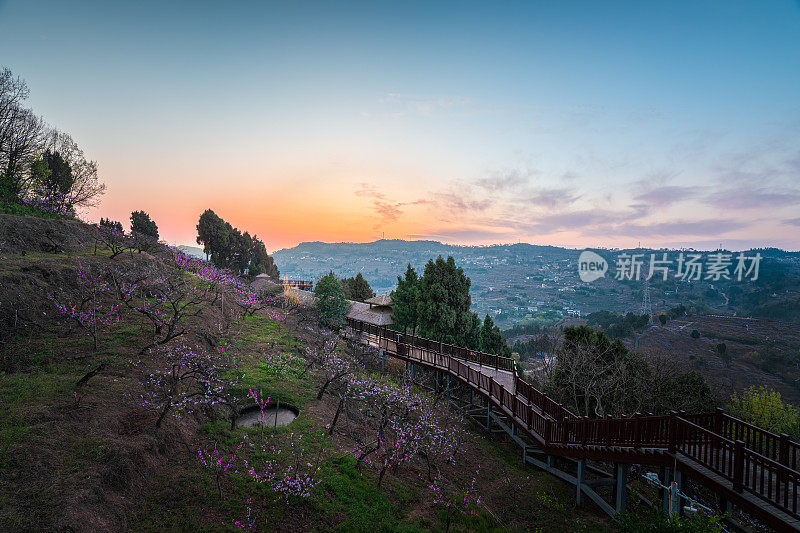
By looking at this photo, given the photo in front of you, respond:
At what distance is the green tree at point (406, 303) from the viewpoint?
27.2m

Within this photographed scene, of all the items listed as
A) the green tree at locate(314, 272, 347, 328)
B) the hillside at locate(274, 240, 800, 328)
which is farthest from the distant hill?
the hillside at locate(274, 240, 800, 328)

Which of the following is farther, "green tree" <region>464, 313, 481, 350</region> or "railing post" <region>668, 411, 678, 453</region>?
"green tree" <region>464, 313, 481, 350</region>

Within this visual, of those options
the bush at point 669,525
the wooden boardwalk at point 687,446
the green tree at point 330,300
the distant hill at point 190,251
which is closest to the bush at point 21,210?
the distant hill at point 190,251

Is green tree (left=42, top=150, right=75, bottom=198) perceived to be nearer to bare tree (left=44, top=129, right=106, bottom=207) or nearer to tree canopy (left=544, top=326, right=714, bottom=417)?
bare tree (left=44, top=129, right=106, bottom=207)

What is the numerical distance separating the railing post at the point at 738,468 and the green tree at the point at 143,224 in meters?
49.4

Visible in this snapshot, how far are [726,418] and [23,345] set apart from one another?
18150 mm

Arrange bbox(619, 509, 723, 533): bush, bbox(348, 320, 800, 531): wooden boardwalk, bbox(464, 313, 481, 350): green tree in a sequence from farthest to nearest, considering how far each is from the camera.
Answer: bbox(464, 313, 481, 350): green tree, bbox(348, 320, 800, 531): wooden boardwalk, bbox(619, 509, 723, 533): bush

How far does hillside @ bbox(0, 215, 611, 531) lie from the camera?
5.88 metres

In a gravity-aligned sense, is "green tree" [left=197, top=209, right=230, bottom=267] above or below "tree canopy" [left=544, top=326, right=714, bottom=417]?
above

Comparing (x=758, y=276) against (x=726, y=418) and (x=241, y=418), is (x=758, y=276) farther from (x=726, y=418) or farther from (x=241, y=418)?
(x=241, y=418)

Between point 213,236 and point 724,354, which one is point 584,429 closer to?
point 213,236

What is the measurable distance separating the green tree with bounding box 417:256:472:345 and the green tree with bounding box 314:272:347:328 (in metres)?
6.71

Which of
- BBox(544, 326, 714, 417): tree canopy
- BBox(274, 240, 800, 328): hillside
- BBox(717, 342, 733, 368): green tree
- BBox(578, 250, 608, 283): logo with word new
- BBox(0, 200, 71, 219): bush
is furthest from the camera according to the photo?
BBox(578, 250, 608, 283): logo with word new

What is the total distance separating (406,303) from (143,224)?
3525 cm
